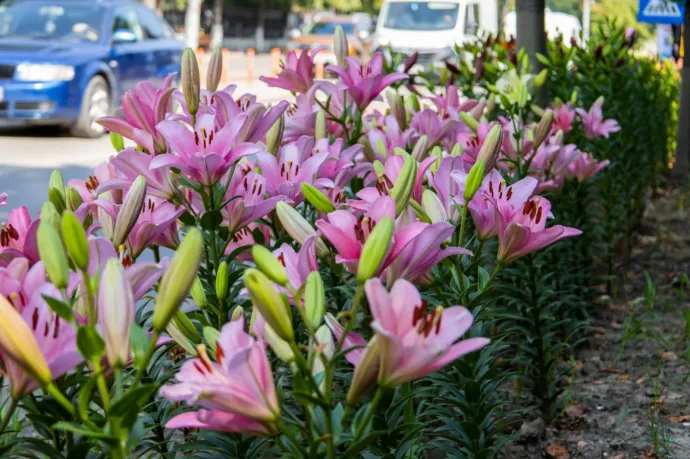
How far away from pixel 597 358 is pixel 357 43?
5.04 ft

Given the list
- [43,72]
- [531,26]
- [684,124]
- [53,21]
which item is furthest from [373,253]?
[53,21]

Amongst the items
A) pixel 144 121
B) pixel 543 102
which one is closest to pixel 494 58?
pixel 543 102

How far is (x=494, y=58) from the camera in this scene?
5434 mm

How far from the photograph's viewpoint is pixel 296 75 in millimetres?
2680

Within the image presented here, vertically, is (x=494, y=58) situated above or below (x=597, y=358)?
above

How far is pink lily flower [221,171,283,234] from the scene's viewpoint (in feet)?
6.04

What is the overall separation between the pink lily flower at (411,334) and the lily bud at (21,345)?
0.36m

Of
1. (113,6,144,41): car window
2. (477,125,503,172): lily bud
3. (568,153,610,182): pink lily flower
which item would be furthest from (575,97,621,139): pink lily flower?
(113,6,144,41): car window

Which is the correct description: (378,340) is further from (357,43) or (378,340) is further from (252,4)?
(252,4)

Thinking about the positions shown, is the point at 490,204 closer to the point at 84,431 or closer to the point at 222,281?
the point at 222,281

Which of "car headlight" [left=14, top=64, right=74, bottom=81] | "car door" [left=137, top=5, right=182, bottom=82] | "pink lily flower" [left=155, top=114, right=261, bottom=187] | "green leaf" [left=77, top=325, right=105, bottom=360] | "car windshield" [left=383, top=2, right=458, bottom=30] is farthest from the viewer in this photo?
"car windshield" [left=383, top=2, right=458, bottom=30]

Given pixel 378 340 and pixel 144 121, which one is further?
pixel 144 121

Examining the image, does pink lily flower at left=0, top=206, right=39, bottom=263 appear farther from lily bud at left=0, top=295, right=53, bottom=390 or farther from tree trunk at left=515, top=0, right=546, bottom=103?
tree trunk at left=515, top=0, right=546, bottom=103

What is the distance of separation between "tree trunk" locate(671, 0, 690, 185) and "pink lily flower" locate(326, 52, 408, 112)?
6.15 m
